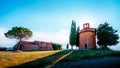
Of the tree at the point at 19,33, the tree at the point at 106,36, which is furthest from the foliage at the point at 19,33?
the tree at the point at 106,36

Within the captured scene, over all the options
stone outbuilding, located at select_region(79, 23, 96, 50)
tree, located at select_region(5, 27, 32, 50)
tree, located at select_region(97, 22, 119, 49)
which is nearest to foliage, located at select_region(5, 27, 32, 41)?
tree, located at select_region(5, 27, 32, 50)

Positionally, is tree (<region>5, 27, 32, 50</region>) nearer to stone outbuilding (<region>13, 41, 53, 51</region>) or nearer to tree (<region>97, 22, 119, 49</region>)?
stone outbuilding (<region>13, 41, 53, 51</region>)

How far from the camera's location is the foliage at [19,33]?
55344 millimetres

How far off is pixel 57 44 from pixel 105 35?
2731 centimetres

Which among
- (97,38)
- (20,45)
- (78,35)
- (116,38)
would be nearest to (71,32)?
(78,35)

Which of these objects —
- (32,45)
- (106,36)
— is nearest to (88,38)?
(106,36)

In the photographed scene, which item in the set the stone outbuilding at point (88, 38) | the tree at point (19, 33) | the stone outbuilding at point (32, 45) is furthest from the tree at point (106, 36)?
the tree at point (19, 33)

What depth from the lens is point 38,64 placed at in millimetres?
20922

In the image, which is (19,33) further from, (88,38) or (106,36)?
(106,36)

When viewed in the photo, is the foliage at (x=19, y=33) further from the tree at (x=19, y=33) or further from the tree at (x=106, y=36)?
the tree at (x=106, y=36)

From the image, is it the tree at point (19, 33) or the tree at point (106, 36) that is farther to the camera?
the tree at point (19, 33)

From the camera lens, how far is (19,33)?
5559cm

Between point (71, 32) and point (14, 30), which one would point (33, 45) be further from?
point (71, 32)

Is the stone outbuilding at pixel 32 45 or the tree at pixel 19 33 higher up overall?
the tree at pixel 19 33
